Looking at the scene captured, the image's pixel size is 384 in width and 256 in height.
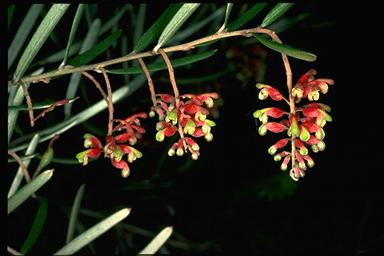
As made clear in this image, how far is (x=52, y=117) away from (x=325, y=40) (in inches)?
49.7

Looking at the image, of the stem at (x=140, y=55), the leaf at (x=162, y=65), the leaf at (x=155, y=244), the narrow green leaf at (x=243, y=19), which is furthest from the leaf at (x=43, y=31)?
the leaf at (x=155, y=244)

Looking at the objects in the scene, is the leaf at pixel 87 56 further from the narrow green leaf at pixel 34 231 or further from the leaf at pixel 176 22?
the narrow green leaf at pixel 34 231

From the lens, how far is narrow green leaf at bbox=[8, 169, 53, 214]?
3.15 feet

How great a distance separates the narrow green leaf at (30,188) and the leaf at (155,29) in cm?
28

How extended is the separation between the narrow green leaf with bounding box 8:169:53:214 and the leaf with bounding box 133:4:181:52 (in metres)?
0.28

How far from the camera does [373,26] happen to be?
2176 mm

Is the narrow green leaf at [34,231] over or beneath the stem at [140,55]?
beneath

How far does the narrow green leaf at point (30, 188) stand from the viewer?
960 millimetres

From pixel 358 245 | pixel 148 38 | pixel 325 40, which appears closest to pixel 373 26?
pixel 325 40

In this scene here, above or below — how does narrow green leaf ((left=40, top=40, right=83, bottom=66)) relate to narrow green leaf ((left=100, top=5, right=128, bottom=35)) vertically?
below

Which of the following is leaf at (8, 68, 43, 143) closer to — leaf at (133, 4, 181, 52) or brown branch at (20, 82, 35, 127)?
brown branch at (20, 82, 35, 127)

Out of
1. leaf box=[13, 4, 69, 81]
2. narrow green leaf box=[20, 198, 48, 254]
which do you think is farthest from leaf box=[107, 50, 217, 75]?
narrow green leaf box=[20, 198, 48, 254]

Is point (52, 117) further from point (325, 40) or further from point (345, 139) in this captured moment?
point (345, 139)

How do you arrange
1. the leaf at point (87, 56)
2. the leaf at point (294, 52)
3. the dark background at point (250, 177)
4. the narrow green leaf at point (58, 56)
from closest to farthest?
the leaf at point (294, 52) → the leaf at point (87, 56) → the narrow green leaf at point (58, 56) → the dark background at point (250, 177)
